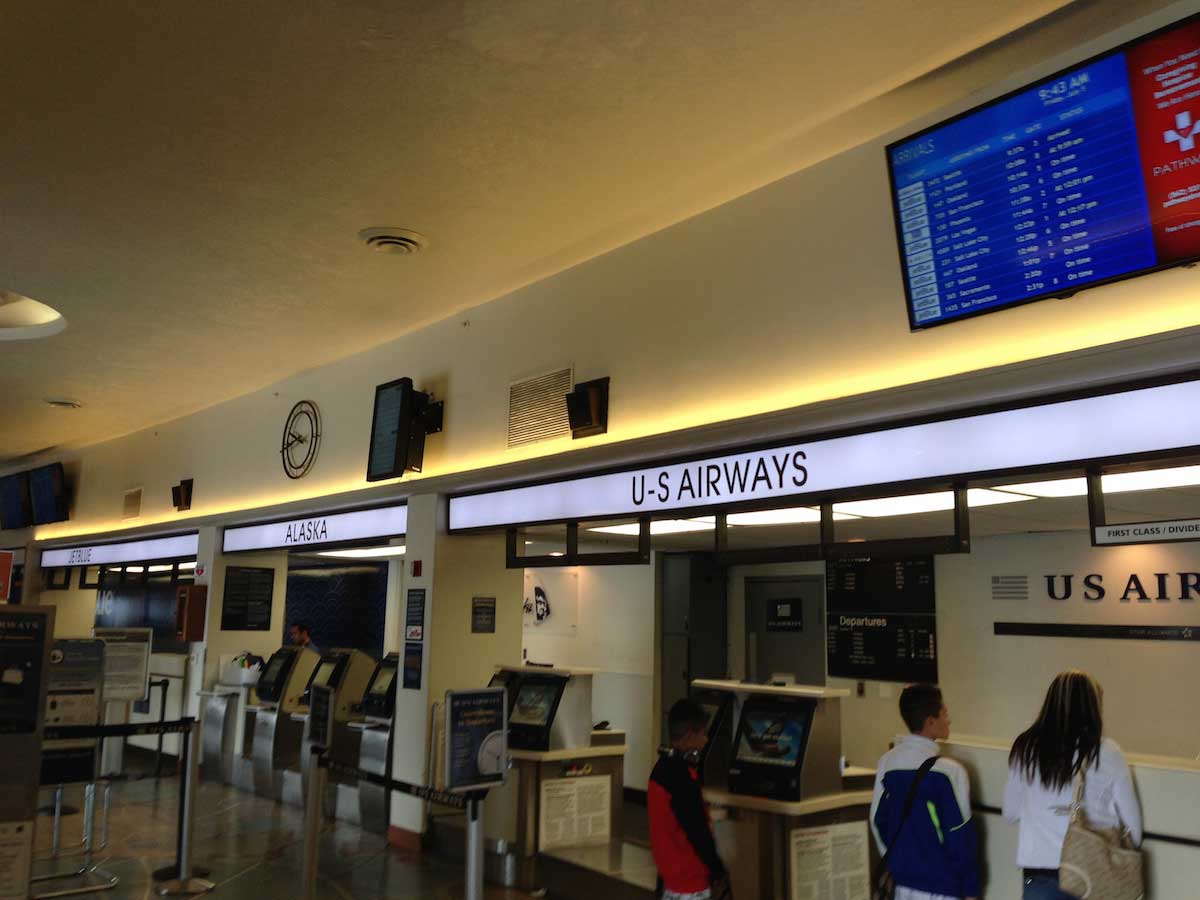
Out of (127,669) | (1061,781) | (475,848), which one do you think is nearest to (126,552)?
(127,669)

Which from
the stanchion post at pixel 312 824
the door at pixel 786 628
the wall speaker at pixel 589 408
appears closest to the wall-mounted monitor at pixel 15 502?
the door at pixel 786 628

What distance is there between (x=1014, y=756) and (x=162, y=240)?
4866 mm

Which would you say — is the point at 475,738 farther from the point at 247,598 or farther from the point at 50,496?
the point at 50,496

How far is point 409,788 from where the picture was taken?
4.24 m

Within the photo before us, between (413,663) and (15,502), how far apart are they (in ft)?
31.0

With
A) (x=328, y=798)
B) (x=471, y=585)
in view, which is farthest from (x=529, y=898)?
(x=328, y=798)

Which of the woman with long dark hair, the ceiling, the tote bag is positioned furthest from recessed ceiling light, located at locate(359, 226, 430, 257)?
the tote bag

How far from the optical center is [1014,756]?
3602 millimetres

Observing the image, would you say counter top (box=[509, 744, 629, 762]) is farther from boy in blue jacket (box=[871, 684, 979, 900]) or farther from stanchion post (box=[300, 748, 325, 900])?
boy in blue jacket (box=[871, 684, 979, 900])

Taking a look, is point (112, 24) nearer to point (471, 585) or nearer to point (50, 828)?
point (471, 585)

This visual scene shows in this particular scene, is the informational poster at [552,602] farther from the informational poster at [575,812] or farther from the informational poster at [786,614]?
the informational poster at [575,812]

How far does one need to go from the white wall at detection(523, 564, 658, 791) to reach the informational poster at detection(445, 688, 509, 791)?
4.77 meters

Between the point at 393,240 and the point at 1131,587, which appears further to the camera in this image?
the point at 1131,587

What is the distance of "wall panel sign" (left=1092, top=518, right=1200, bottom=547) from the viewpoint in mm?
2871
